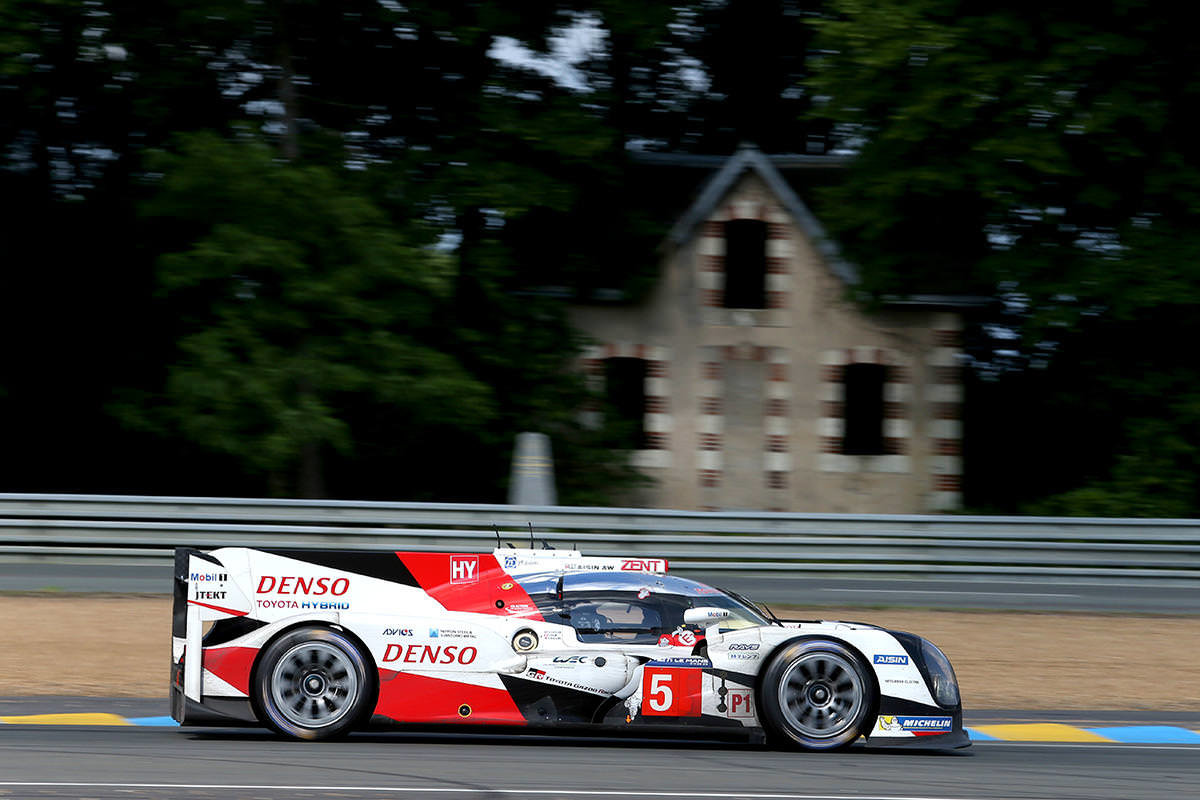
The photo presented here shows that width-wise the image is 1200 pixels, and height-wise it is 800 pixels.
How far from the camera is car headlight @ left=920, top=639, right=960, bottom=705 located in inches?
322

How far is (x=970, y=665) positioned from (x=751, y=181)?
12.0 m

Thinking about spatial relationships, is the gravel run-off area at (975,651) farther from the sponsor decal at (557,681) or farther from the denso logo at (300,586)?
the sponsor decal at (557,681)

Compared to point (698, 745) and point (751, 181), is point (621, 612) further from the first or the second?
point (751, 181)

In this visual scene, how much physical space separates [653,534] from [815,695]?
21.2 ft

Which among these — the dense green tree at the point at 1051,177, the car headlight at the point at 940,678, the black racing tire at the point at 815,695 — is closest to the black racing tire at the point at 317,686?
the black racing tire at the point at 815,695

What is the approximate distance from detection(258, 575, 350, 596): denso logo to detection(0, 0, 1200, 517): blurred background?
8805 mm

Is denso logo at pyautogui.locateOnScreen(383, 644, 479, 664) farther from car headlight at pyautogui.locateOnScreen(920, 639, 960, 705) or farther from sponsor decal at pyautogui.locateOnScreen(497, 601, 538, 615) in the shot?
car headlight at pyautogui.locateOnScreen(920, 639, 960, 705)

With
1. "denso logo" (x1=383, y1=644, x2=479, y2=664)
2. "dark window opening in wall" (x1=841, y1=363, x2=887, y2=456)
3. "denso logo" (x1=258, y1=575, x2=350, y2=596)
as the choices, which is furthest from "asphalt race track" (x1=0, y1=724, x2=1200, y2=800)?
"dark window opening in wall" (x1=841, y1=363, x2=887, y2=456)

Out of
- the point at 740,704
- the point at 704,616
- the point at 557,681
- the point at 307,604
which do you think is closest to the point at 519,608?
the point at 557,681

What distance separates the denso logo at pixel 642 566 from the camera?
28.2 feet

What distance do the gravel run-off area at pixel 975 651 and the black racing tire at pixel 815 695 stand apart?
277cm

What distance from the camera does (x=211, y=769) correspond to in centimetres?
726

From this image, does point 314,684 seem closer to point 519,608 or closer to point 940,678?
point 519,608

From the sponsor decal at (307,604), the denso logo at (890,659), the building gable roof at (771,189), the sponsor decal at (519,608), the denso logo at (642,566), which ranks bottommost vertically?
the denso logo at (890,659)
